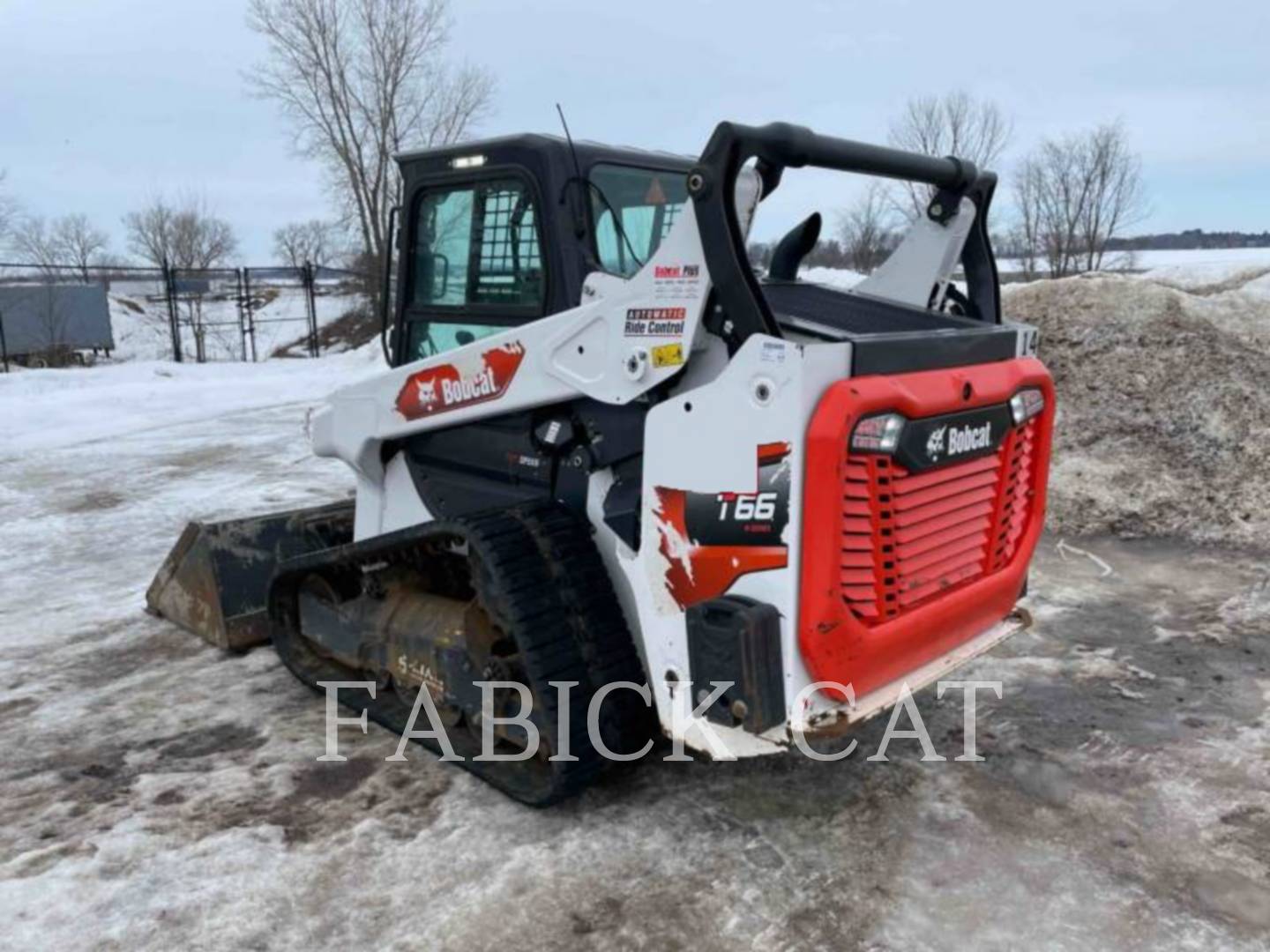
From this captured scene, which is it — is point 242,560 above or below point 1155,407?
below

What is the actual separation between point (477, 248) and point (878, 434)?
5.78ft

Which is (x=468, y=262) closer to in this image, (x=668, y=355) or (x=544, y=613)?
(x=668, y=355)

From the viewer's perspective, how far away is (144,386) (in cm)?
1515

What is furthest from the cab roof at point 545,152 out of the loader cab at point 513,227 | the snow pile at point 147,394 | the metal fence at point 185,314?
the metal fence at point 185,314

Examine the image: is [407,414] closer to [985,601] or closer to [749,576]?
[749,576]

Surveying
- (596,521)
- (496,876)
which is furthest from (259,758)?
(596,521)

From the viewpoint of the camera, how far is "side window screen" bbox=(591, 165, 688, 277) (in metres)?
3.59

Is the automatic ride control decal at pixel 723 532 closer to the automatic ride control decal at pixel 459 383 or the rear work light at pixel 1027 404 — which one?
the automatic ride control decal at pixel 459 383

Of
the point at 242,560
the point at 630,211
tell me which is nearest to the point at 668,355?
the point at 630,211

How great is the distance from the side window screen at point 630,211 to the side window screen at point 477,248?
227 millimetres

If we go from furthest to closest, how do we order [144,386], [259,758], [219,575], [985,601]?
[144,386] < [219,575] < [259,758] < [985,601]

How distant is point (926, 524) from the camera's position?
303 centimetres

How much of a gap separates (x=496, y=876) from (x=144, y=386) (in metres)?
14.0

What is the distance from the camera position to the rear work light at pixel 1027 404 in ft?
10.7
